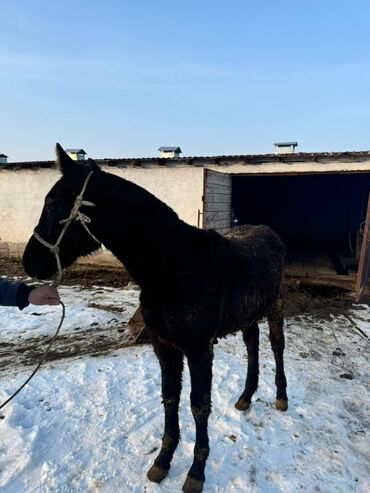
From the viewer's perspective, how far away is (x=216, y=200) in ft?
31.9

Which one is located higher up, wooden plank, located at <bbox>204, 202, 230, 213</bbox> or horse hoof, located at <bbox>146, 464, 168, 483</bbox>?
wooden plank, located at <bbox>204, 202, 230, 213</bbox>

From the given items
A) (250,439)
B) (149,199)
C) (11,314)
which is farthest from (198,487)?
(11,314)

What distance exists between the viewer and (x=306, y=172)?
1027 cm

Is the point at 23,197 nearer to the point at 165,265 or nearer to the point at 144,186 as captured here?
the point at 144,186

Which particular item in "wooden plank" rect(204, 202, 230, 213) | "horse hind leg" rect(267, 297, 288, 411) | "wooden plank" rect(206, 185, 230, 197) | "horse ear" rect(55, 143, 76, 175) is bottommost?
"horse hind leg" rect(267, 297, 288, 411)

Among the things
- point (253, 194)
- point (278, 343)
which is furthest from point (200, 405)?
point (253, 194)

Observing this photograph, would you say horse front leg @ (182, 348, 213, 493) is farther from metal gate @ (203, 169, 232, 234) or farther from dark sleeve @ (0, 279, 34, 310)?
metal gate @ (203, 169, 232, 234)

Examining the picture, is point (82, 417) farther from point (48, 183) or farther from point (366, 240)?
point (48, 183)

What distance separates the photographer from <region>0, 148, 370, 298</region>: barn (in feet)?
33.4

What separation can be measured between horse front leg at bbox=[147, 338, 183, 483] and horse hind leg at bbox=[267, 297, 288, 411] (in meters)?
1.58

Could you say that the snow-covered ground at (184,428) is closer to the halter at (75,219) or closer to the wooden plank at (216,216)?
the halter at (75,219)

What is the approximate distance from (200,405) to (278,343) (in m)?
1.80

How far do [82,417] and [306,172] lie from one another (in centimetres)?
929

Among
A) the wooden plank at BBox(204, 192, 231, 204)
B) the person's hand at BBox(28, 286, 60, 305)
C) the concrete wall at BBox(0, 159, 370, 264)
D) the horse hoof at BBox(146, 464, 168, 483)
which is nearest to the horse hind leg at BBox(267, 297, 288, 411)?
the horse hoof at BBox(146, 464, 168, 483)
